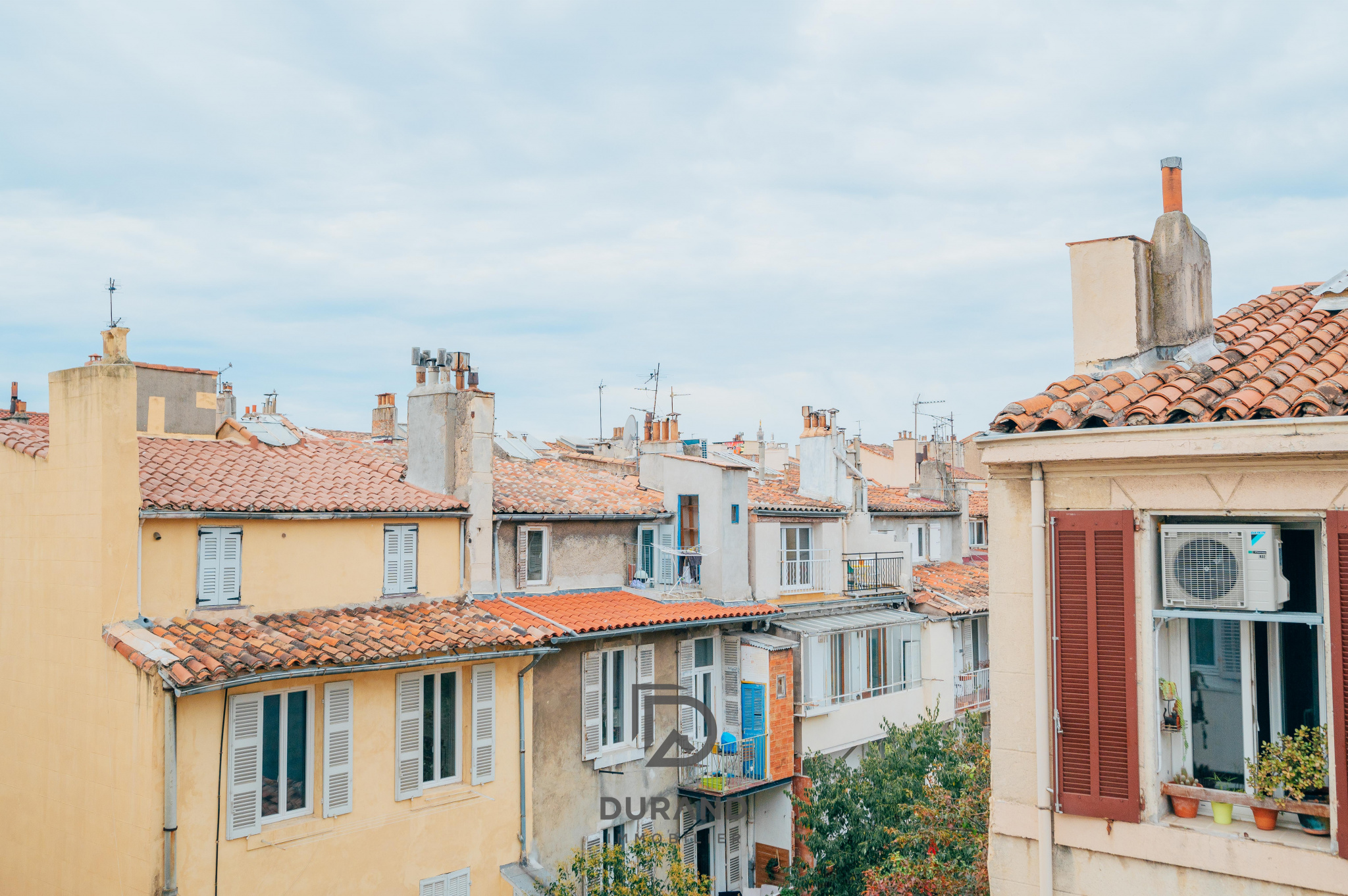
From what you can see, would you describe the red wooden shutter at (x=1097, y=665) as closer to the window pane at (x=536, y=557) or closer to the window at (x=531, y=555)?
the window at (x=531, y=555)

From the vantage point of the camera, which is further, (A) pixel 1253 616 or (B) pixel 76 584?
(B) pixel 76 584

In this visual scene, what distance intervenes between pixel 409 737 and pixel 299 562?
3.35 meters

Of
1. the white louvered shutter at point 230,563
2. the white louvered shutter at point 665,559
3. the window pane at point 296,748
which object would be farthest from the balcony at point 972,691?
the white louvered shutter at point 230,563

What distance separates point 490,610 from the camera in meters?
18.4

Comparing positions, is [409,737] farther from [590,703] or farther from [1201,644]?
[1201,644]

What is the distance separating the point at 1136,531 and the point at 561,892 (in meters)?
12.7

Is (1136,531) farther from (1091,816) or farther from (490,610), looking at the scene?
(490,610)

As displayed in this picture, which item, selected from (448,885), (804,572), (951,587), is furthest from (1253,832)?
(951,587)

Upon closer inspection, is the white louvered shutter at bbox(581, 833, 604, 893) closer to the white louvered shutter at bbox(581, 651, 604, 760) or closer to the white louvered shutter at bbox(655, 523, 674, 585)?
the white louvered shutter at bbox(581, 651, 604, 760)

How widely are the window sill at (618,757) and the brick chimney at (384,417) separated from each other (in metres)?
15.7

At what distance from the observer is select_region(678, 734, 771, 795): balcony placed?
21.4m

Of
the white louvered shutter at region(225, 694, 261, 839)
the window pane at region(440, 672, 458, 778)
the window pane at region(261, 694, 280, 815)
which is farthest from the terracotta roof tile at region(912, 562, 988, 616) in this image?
the white louvered shutter at region(225, 694, 261, 839)

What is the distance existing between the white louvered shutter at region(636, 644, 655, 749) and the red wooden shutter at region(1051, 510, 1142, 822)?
1378 cm

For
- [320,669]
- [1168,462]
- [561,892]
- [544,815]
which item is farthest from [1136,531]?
[544,815]
